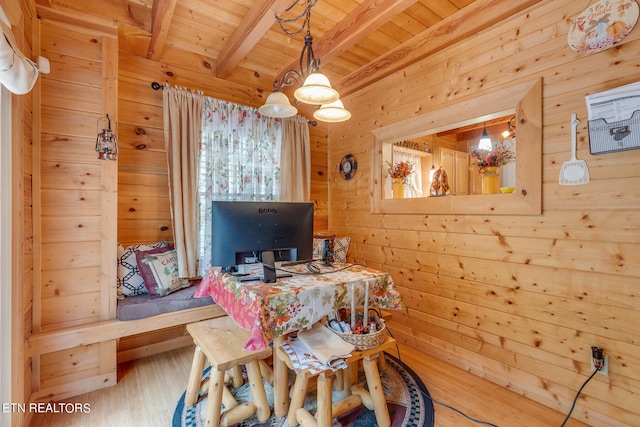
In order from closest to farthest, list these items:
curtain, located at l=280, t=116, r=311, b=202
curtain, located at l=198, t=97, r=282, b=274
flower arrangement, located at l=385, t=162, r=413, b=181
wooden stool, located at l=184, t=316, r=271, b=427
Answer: wooden stool, located at l=184, t=316, r=271, b=427
curtain, located at l=198, t=97, r=282, b=274
flower arrangement, located at l=385, t=162, r=413, b=181
curtain, located at l=280, t=116, r=311, b=202

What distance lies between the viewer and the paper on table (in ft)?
4.55

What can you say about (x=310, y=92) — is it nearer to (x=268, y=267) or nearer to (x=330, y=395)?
(x=268, y=267)

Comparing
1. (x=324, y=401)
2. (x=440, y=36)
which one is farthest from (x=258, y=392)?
(x=440, y=36)

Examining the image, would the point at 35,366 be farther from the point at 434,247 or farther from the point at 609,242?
the point at 609,242

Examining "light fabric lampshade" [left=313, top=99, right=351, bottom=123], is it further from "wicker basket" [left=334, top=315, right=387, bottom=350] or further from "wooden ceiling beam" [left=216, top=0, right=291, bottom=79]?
"wicker basket" [left=334, top=315, right=387, bottom=350]

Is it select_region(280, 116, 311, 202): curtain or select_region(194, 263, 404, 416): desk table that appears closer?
select_region(194, 263, 404, 416): desk table

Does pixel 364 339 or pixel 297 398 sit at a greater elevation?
pixel 364 339

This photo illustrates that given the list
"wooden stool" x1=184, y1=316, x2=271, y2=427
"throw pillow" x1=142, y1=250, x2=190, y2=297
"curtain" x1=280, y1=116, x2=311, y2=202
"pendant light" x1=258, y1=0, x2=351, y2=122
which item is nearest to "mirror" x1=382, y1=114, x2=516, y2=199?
"curtain" x1=280, y1=116, x2=311, y2=202

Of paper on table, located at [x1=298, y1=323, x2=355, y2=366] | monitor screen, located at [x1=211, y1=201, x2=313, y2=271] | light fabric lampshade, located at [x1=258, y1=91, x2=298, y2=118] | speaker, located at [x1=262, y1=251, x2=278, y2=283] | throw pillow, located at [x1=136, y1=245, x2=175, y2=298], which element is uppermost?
light fabric lampshade, located at [x1=258, y1=91, x2=298, y2=118]

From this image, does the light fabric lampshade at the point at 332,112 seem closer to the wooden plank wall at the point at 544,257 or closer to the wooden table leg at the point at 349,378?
the wooden plank wall at the point at 544,257

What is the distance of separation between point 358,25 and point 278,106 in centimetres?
86

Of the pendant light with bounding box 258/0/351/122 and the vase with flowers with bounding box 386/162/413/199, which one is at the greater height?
the pendant light with bounding box 258/0/351/122

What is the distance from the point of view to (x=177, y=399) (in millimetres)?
1837

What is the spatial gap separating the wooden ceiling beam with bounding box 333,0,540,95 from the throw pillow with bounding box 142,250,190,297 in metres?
2.56
